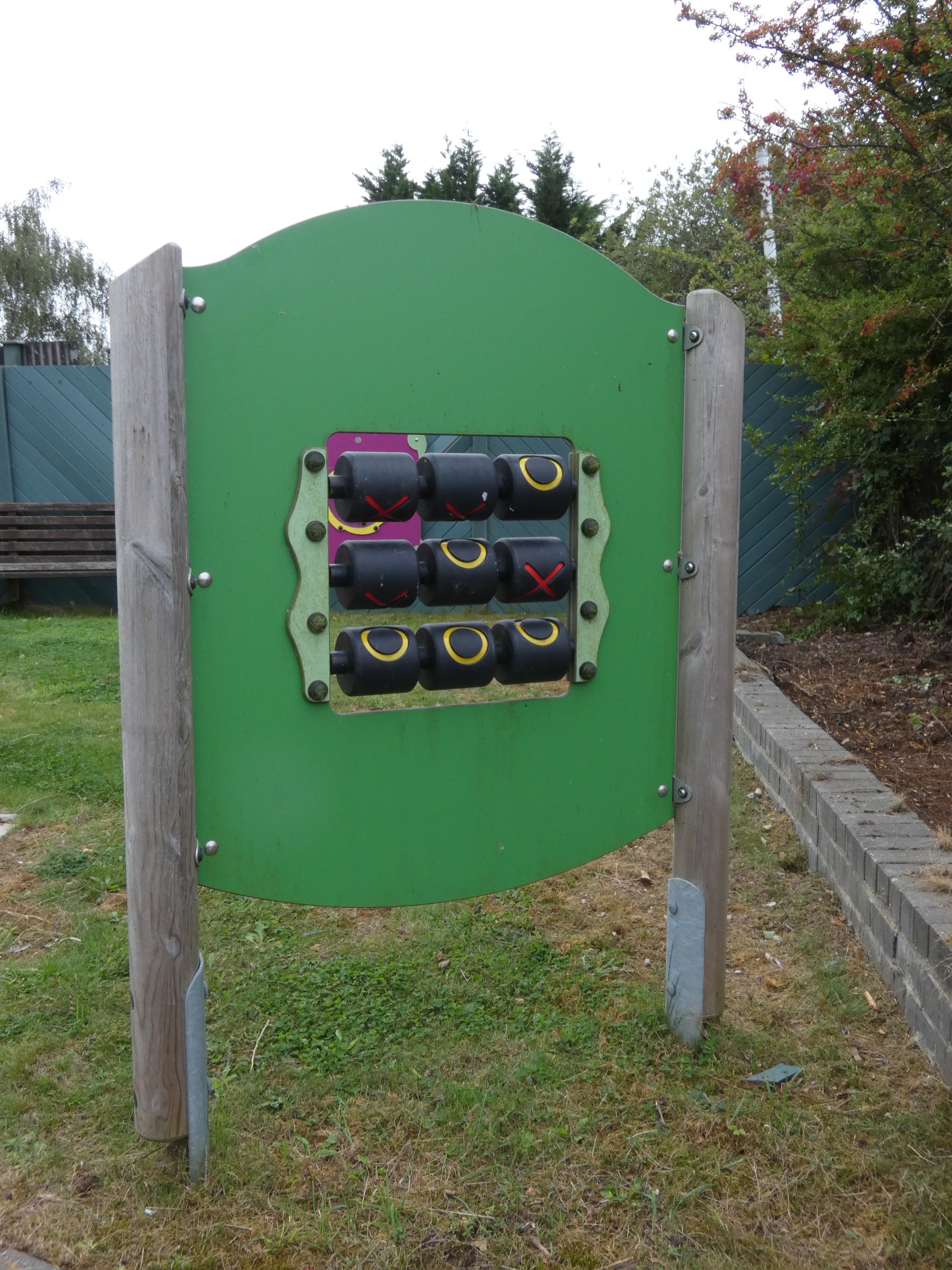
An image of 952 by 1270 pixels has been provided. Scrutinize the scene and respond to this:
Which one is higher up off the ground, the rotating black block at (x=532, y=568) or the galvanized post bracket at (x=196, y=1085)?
the rotating black block at (x=532, y=568)

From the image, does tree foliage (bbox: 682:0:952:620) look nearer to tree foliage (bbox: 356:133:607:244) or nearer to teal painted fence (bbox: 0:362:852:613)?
teal painted fence (bbox: 0:362:852:613)

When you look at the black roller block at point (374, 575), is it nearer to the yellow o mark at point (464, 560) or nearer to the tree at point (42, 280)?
the yellow o mark at point (464, 560)

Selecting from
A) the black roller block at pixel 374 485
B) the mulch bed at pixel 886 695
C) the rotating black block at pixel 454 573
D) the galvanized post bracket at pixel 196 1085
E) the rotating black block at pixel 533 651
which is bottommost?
the galvanized post bracket at pixel 196 1085

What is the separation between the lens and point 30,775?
4160mm

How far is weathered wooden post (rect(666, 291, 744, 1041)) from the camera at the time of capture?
Result: 2242 mm

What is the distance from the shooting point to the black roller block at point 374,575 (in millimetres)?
1985

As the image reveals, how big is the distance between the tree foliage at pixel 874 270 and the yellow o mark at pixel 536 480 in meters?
3.46

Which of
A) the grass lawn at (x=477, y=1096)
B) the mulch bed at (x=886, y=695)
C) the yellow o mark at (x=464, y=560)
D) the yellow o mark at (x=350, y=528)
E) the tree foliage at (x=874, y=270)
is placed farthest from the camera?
the yellow o mark at (x=350, y=528)

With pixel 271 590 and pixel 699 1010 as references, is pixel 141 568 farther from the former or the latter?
pixel 699 1010

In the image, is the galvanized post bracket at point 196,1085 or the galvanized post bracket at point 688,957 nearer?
the galvanized post bracket at point 196,1085

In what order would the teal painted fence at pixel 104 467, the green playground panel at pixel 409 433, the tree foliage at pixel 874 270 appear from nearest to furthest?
the green playground panel at pixel 409 433, the tree foliage at pixel 874 270, the teal painted fence at pixel 104 467

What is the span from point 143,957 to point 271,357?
113cm

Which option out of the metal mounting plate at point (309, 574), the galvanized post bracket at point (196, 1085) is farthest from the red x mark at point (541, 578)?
the galvanized post bracket at point (196, 1085)

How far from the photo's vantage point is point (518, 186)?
23781 mm
